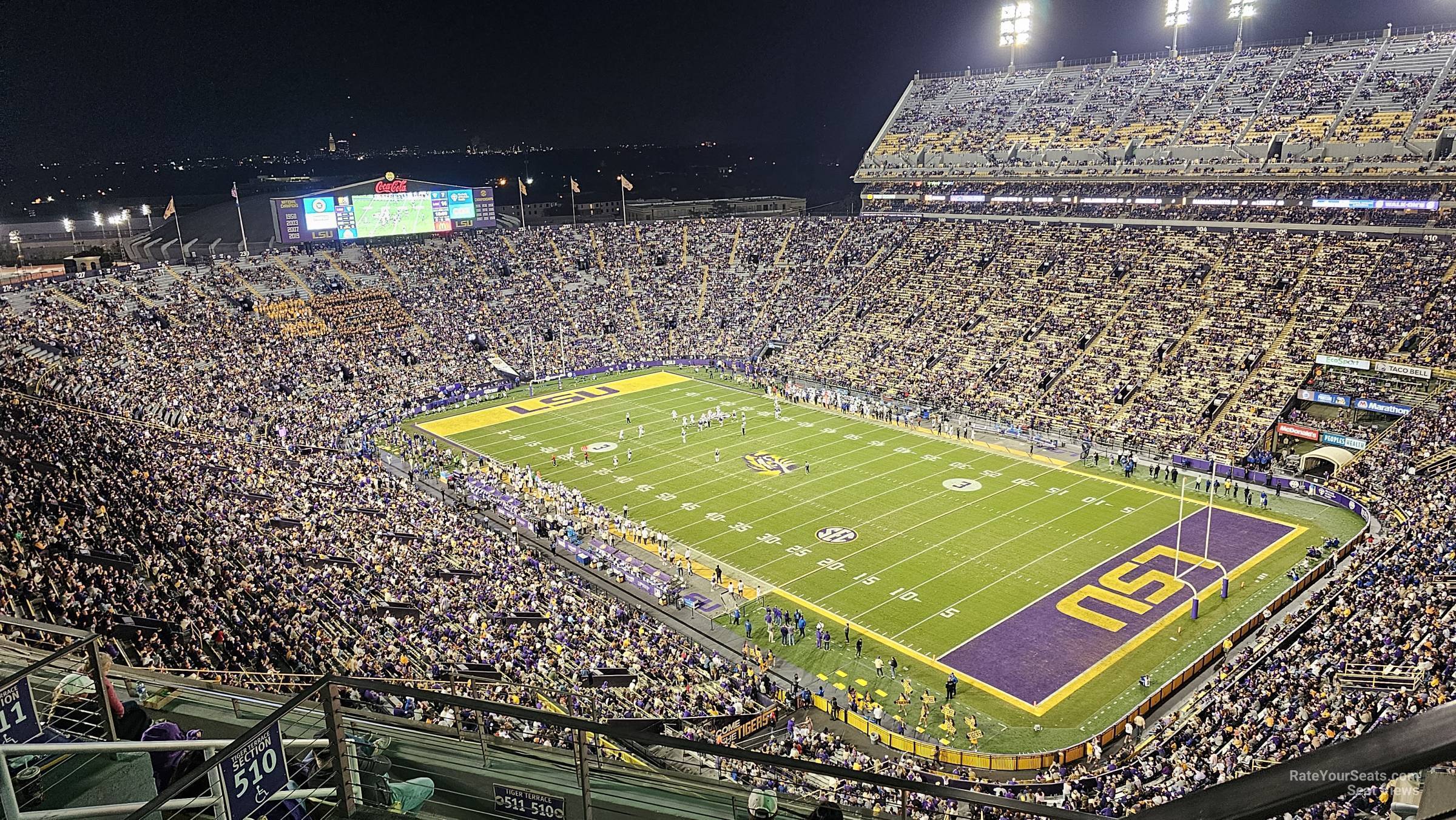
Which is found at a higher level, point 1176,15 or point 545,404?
point 1176,15

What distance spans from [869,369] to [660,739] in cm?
4996

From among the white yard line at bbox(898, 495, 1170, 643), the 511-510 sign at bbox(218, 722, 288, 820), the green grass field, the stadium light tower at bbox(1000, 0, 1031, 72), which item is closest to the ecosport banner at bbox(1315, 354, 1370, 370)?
the green grass field

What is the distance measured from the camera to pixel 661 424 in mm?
46438

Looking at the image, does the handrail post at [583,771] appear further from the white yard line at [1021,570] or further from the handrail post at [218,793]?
the white yard line at [1021,570]

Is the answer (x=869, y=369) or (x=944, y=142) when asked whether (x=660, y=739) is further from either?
(x=944, y=142)

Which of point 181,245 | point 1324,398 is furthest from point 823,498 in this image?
point 181,245

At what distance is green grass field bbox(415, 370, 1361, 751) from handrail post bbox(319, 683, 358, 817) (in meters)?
17.3

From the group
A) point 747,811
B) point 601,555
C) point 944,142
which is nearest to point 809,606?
point 601,555

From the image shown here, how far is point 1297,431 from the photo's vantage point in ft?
122

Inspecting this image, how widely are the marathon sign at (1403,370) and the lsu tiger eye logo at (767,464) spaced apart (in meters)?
25.0

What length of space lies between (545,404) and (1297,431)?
37.9 m

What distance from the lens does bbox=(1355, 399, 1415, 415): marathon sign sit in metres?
35.2

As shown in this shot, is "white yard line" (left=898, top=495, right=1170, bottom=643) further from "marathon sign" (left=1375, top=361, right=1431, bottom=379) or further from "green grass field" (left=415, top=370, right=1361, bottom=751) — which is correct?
"marathon sign" (left=1375, top=361, right=1431, bottom=379)

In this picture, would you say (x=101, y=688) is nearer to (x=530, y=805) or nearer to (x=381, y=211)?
(x=530, y=805)
